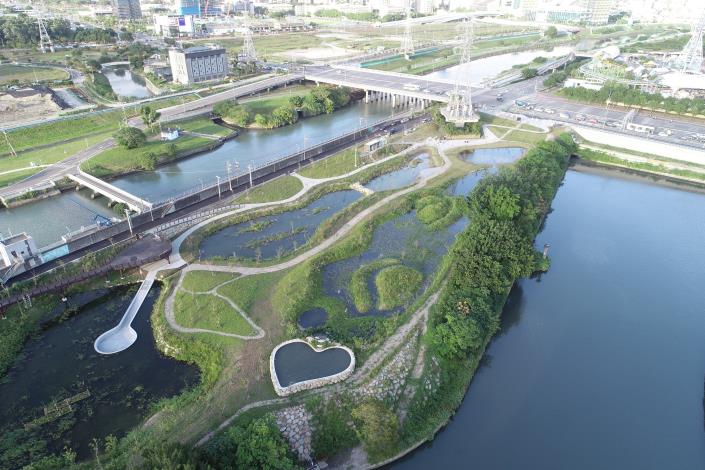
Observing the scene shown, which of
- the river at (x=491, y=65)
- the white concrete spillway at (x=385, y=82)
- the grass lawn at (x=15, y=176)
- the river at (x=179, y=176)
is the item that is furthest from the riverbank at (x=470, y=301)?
the river at (x=491, y=65)

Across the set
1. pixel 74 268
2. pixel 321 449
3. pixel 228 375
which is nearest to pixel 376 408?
pixel 321 449

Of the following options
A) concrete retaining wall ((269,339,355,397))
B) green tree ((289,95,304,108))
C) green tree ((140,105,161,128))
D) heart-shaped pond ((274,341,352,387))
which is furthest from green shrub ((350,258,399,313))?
green tree ((289,95,304,108))

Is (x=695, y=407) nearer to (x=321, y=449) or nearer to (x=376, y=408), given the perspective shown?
(x=376, y=408)

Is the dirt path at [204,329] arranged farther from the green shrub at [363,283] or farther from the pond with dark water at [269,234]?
the green shrub at [363,283]

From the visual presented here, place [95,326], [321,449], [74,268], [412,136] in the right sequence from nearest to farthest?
1. [321,449]
2. [95,326]
3. [74,268]
4. [412,136]

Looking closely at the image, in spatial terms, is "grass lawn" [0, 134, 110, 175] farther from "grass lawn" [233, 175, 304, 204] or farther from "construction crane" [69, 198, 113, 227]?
"grass lawn" [233, 175, 304, 204]

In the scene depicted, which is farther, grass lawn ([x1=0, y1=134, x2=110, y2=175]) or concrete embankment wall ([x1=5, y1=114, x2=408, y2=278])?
grass lawn ([x1=0, y1=134, x2=110, y2=175])
